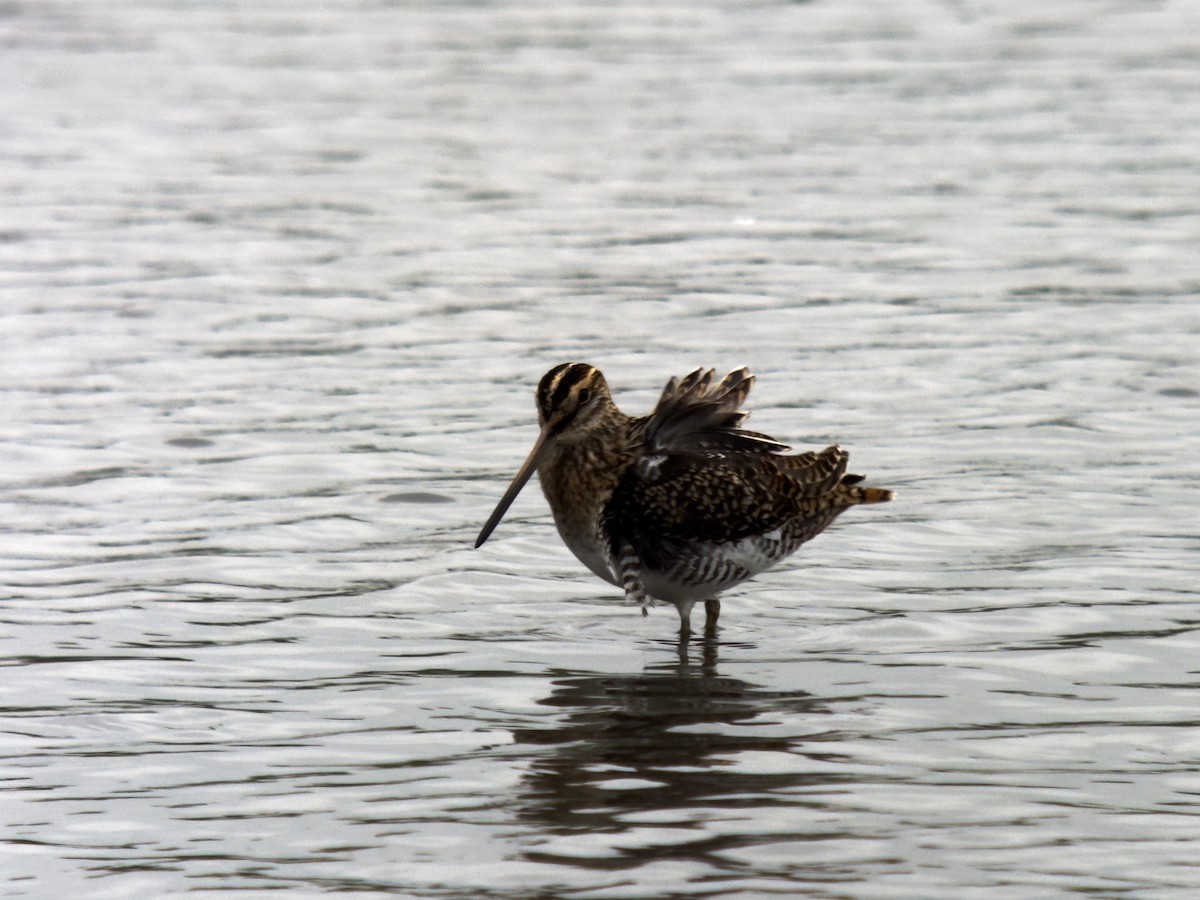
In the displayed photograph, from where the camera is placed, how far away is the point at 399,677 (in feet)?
26.6

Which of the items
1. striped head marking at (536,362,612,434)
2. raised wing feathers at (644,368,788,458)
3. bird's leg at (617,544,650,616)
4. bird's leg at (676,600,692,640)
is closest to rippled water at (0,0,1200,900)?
bird's leg at (676,600,692,640)

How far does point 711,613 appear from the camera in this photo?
889 cm

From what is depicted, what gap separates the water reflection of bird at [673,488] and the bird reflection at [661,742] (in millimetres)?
405

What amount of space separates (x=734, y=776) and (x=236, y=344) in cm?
732

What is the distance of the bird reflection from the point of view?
6.77 meters

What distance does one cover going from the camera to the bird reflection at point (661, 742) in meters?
6.77

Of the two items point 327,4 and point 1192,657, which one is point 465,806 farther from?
point 327,4

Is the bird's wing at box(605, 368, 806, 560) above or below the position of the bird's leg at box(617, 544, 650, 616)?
above

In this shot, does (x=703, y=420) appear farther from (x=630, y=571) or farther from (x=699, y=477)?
(x=630, y=571)

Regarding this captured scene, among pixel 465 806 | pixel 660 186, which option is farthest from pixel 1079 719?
pixel 660 186

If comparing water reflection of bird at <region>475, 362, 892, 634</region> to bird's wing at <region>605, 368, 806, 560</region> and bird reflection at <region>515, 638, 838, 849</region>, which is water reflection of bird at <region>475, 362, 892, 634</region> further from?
bird reflection at <region>515, 638, 838, 849</region>

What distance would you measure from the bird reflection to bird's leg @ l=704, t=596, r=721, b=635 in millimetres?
318

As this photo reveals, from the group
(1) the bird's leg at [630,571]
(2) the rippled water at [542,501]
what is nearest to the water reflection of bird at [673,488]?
(1) the bird's leg at [630,571]

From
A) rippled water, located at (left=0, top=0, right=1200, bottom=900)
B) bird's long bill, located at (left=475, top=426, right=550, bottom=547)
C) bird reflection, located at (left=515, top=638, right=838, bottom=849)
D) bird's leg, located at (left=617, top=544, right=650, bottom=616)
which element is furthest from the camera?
bird's long bill, located at (left=475, top=426, right=550, bottom=547)
